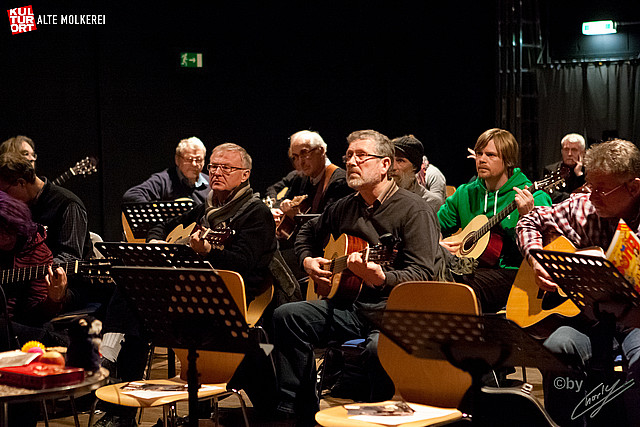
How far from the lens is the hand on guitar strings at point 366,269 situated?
4129 mm

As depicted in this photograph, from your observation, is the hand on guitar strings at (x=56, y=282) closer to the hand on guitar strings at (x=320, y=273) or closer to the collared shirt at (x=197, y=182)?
the hand on guitar strings at (x=320, y=273)

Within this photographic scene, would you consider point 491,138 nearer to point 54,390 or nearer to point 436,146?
point 54,390

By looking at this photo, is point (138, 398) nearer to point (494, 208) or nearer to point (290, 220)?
point (494, 208)

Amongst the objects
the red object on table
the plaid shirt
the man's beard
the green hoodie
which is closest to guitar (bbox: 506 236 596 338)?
the plaid shirt

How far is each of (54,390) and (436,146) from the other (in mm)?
8125

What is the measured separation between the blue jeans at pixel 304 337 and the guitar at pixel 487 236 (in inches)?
47.3

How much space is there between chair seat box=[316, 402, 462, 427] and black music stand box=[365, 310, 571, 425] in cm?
20

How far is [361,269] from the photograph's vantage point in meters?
4.16

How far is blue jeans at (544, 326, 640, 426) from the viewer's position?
12.0ft

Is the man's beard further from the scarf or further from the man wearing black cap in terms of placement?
the scarf

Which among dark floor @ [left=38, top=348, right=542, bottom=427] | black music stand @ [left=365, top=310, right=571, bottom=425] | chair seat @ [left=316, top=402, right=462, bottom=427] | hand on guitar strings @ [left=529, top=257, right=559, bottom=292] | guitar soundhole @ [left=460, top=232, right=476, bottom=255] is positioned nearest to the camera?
black music stand @ [left=365, top=310, right=571, bottom=425]

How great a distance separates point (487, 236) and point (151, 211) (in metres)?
2.42

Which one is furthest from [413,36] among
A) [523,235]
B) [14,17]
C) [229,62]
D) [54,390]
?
[54,390]

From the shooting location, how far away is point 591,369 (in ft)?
12.7
